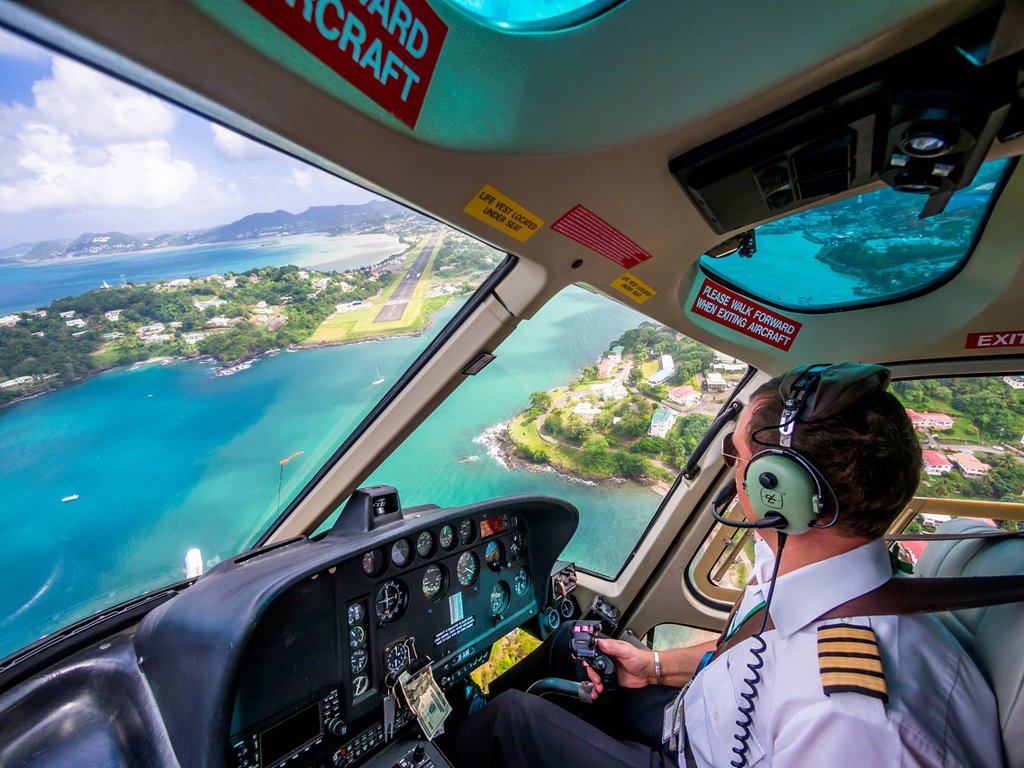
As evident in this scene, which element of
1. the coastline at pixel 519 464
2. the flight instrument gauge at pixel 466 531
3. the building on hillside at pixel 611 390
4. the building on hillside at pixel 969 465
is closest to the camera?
the flight instrument gauge at pixel 466 531

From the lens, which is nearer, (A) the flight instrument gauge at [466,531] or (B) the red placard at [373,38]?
(B) the red placard at [373,38]

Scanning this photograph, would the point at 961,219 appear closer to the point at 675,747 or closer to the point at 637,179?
the point at 637,179

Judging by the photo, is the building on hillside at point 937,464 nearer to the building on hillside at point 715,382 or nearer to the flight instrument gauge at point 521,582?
the building on hillside at point 715,382

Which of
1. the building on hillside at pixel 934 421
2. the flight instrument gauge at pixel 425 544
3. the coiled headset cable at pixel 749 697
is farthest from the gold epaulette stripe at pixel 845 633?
the building on hillside at pixel 934 421

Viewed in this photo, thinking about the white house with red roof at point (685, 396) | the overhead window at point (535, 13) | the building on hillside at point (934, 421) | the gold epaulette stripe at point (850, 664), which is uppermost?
the overhead window at point (535, 13)

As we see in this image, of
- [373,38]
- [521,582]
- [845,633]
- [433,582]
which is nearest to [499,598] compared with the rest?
[521,582]

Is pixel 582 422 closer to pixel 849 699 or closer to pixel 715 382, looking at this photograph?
pixel 715 382
